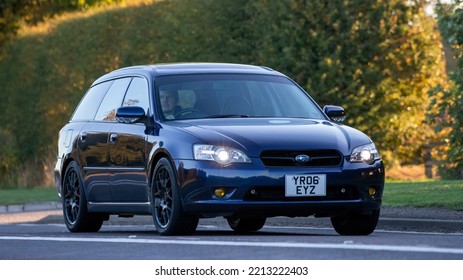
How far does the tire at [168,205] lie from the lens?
1177 cm

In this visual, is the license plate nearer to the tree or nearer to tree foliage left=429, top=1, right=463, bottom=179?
tree foliage left=429, top=1, right=463, bottom=179

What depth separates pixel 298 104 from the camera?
43.3ft

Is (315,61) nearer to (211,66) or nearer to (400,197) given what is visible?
(400,197)

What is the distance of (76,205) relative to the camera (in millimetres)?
14250

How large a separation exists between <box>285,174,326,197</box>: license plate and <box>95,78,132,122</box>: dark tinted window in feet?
9.10

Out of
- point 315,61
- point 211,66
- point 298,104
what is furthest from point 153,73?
A: point 315,61

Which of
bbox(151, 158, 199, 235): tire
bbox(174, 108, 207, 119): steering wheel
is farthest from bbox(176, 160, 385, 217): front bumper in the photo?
bbox(174, 108, 207, 119): steering wheel

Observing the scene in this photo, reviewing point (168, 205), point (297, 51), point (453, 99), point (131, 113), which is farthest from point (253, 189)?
point (297, 51)

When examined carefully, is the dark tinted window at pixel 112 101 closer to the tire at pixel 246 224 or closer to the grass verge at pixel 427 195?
the tire at pixel 246 224

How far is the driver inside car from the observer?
12.6 m

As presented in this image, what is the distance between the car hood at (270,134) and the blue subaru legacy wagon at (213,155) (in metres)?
0.01

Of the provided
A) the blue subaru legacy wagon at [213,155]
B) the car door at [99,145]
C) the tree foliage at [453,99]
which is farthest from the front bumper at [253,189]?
the tree foliage at [453,99]
